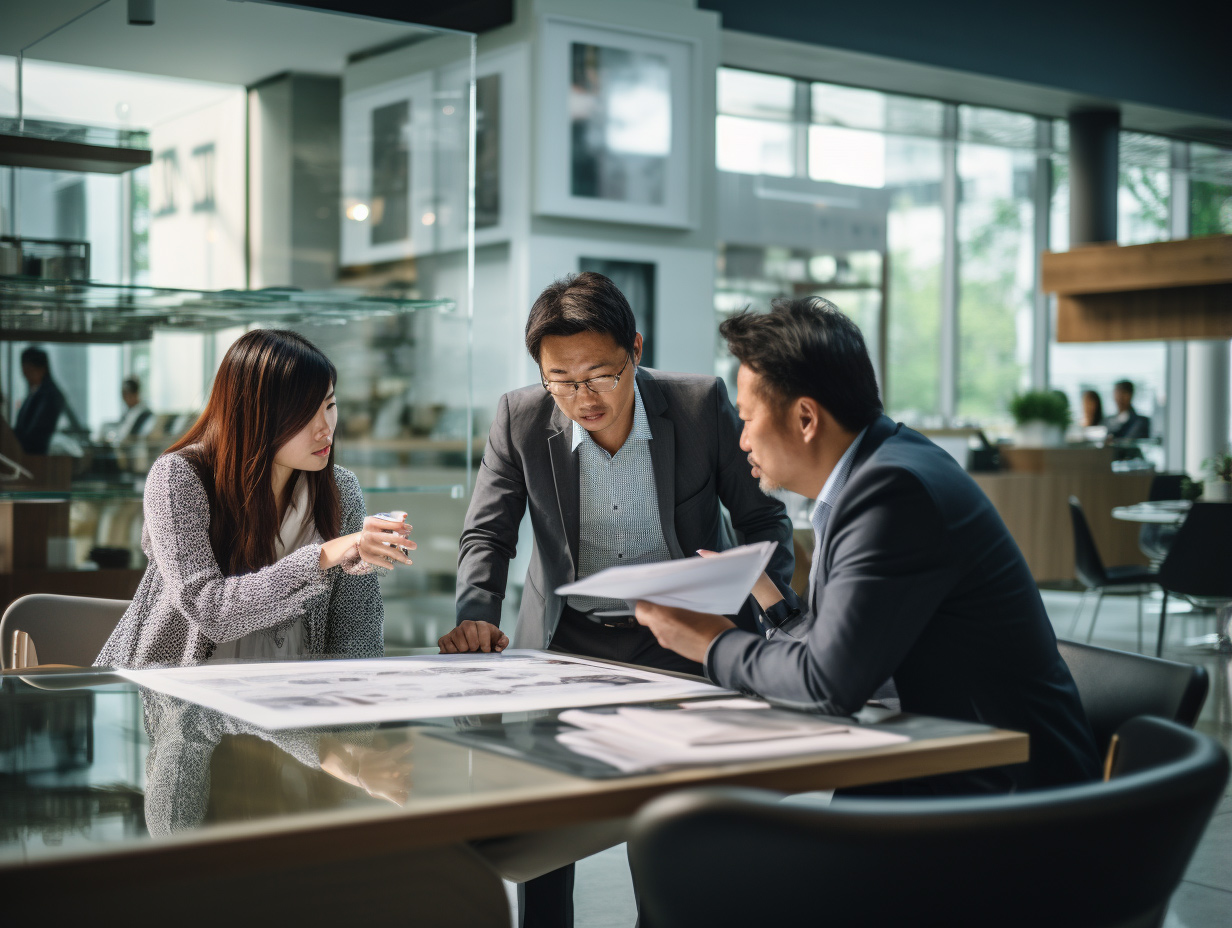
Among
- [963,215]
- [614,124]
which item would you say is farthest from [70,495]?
[963,215]

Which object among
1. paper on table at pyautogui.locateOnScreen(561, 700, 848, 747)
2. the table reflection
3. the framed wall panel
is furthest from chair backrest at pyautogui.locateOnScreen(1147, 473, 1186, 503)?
the table reflection

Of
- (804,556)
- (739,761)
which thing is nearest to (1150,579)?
(804,556)

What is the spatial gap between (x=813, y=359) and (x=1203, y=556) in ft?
16.7

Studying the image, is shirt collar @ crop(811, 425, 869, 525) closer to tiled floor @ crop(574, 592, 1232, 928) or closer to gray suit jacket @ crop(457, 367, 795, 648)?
gray suit jacket @ crop(457, 367, 795, 648)

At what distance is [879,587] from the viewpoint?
146cm

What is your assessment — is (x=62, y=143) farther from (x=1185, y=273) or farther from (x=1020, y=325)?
(x=1020, y=325)

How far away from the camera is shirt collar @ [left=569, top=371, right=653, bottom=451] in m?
2.43

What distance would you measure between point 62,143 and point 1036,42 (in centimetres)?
709

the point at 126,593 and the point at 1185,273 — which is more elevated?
the point at 1185,273

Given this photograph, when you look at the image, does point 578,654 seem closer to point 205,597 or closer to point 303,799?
point 205,597

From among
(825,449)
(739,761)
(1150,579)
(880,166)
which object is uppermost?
(880,166)

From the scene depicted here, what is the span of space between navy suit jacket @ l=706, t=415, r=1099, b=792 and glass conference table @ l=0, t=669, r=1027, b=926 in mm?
96

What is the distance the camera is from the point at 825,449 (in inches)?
67.2

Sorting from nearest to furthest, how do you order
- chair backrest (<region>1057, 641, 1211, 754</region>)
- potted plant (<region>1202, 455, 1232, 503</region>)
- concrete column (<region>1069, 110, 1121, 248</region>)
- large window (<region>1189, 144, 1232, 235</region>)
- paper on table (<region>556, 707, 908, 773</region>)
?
paper on table (<region>556, 707, 908, 773</region>) → chair backrest (<region>1057, 641, 1211, 754</region>) → potted plant (<region>1202, 455, 1232, 503</region>) → concrete column (<region>1069, 110, 1121, 248</region>) → large window (<region>1189, 144, 1232, 235</region>)
